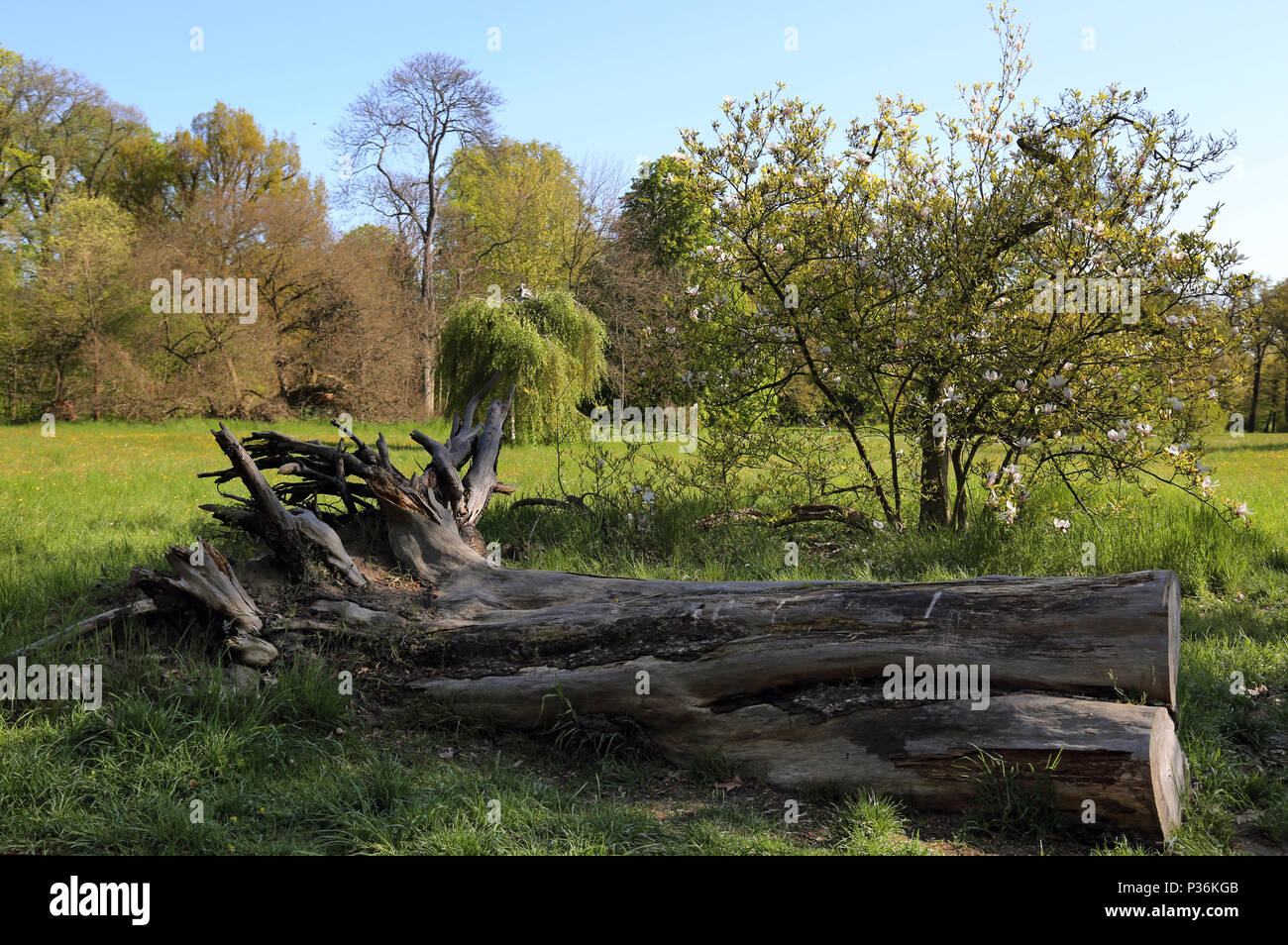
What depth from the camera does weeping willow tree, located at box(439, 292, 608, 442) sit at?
1872 centimetres

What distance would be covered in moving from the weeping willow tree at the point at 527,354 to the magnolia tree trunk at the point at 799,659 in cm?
1282

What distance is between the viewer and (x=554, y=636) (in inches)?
204

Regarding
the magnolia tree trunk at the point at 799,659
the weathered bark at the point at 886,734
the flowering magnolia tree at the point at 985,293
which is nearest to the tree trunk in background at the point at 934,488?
the flowering magnolia tree at the point at 985,293

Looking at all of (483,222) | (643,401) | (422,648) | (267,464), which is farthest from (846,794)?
(483,222)

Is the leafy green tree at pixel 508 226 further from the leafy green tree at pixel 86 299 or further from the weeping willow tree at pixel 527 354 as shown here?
the weeping willow tree at pixel 527 354

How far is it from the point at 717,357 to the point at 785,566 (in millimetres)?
2310

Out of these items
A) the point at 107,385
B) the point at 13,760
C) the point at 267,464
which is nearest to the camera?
the point at 13,760

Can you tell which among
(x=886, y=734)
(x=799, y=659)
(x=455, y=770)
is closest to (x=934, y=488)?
(x=799, y=659)

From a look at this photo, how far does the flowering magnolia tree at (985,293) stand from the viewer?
7297 mm

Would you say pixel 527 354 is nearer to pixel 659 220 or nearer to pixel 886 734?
pixel 886 734

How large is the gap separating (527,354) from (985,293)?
12.3 m

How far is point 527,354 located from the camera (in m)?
18.7

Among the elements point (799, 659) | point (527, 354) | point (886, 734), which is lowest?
point (886, 734)

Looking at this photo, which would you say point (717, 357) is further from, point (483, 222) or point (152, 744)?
point (483, 222)
